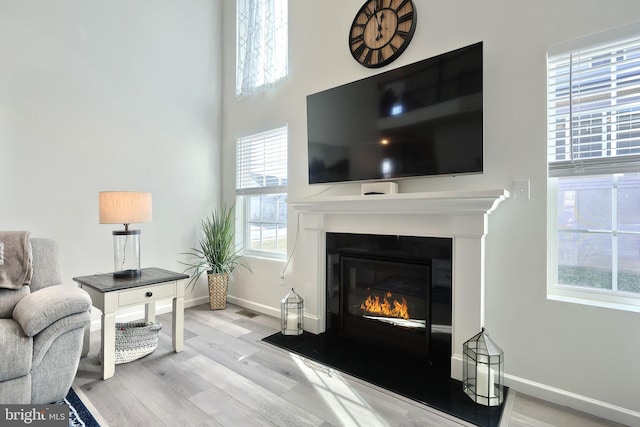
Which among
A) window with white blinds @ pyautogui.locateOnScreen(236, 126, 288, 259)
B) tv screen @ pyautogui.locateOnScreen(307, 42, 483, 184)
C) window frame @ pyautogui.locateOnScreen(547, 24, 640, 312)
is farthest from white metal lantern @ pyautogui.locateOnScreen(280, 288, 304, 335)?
window frame @ pyautogui.locateOnScreen(547, 24, 640, 312)

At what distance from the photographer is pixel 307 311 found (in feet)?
9.62

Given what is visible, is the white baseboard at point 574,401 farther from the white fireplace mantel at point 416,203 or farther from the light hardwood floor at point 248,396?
the white fireplace mantel at point 416,203

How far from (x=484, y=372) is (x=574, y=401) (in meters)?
0.50

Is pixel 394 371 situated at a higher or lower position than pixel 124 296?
lower

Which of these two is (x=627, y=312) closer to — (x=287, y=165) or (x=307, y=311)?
(x=307, y=311)

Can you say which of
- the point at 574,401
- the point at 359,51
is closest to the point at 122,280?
the point at 359,51

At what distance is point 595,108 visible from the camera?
184 centimetres

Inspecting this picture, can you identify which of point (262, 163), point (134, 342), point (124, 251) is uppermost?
point (262, 163)

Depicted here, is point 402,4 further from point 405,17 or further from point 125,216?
point 125,216

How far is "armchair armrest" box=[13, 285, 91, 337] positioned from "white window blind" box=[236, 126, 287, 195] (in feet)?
6.44

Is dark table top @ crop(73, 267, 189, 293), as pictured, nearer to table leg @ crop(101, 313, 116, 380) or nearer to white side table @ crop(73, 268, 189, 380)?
white side table @ crop(73, 268, 189, 380)

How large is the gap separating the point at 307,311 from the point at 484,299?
1487 millimetres

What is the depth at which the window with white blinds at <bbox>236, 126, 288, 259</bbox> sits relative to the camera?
343 cm

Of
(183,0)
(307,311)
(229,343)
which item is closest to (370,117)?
(307,311)
